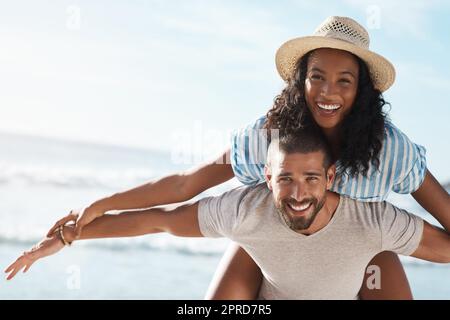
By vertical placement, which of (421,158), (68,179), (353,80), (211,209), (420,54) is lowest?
(211,209)

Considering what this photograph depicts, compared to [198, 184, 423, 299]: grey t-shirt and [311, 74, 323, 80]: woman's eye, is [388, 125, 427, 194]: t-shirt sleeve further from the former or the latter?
[311, 74, 323, 80]: woman's eye

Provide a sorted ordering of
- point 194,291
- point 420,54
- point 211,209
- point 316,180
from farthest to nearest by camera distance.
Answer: point 420,54 → point 194,291 → point 211,209 → point 316,180

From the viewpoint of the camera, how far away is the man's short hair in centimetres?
267

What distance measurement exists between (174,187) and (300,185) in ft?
2.00

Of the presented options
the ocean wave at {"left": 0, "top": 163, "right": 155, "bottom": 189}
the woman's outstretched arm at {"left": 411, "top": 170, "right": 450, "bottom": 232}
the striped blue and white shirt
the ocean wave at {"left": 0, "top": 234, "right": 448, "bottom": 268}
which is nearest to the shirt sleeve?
the striped blue and white shirt

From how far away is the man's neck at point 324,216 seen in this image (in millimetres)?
2736

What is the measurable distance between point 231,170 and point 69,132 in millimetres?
21643

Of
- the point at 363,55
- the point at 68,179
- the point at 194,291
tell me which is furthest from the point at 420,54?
the point at 363,55

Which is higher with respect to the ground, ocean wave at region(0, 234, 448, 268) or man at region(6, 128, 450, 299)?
ocean wave at region(0, 234, 448, 268)

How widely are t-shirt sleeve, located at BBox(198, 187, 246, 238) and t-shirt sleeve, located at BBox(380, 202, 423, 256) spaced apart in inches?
23.0

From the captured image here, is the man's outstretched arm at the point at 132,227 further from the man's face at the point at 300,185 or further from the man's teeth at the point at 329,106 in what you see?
the man's teeth at the point at 329,106

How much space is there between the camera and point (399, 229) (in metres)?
2.71

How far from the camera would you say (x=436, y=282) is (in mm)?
8438

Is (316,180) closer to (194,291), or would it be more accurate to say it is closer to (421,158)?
(421,158)
